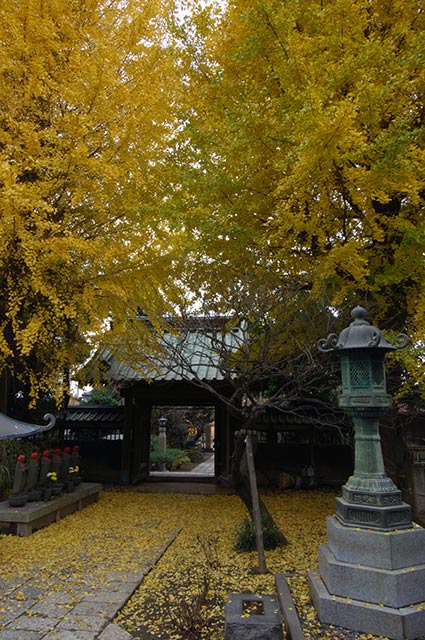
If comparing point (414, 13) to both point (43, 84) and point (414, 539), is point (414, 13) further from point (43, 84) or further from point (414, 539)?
point (414, 539)

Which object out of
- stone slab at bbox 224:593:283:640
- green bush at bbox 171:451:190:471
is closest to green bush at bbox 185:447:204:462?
green bush at bbox 171:451:190:471

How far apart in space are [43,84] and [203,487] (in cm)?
1026

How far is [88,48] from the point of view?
7.76 meters

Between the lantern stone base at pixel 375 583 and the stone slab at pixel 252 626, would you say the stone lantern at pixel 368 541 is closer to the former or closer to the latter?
the lantern stone base at pixel 375 583

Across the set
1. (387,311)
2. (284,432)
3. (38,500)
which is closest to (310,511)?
(284,432)

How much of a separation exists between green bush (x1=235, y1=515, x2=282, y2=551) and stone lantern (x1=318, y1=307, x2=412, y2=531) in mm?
2155

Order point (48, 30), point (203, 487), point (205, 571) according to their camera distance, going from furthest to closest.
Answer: point (203, 487) < point (48, 30) < point (205, 571)

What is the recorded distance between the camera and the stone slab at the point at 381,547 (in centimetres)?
360

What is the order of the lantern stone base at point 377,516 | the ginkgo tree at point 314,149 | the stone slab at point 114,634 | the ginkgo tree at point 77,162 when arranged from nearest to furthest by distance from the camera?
the stone slab at point 114,634, the lantern stone base at point 377,516, the ginkgo tree at point 314,149, the ginkgo tree at point 77,162

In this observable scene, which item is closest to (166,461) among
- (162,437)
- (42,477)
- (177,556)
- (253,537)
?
(162,437)

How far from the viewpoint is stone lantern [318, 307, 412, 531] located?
383cm

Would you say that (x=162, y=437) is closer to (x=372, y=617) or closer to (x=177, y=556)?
(x=177, y=556)

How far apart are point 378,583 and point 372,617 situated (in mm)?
264

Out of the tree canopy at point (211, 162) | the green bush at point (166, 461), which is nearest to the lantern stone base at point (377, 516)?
the tree canopy at point (211, 162)
